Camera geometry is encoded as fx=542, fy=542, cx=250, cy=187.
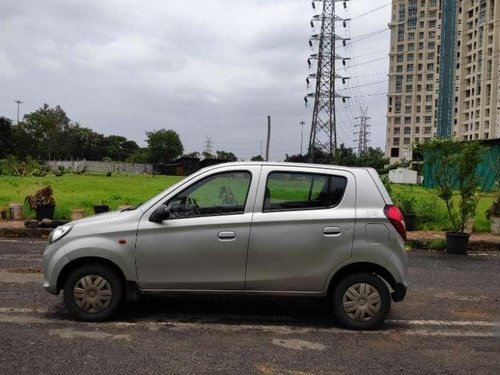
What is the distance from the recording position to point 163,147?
10869cm

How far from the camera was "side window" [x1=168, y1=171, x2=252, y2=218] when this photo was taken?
565 cm

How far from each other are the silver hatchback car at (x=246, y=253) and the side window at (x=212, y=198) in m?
0.02

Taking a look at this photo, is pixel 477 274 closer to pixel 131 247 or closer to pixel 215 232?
pixel 215 232

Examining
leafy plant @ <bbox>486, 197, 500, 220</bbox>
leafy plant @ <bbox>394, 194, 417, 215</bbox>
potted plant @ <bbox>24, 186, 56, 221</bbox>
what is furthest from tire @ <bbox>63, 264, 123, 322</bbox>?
leafy plant @ <bbox>486, 197, 500, 220</bbox>

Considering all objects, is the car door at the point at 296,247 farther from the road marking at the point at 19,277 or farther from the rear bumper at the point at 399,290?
the road marking at the point at 19,277

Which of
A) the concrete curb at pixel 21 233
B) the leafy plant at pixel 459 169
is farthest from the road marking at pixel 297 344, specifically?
the concrete curb at pixel 21 233

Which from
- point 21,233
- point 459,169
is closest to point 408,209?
point 459,169

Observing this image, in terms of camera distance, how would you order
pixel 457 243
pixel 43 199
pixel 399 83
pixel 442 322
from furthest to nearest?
pixel 399 83 → pixel 43 199 → pixel 457 243 → pixel 442 322

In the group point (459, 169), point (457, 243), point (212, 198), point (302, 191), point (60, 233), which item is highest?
point (459, 169)

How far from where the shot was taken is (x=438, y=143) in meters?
12.6

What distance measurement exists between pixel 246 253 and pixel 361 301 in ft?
4.23

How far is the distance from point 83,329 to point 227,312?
162 centimetres

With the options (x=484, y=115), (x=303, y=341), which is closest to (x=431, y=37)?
(x=484, y=115)

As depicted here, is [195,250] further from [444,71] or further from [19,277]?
[444,71]
